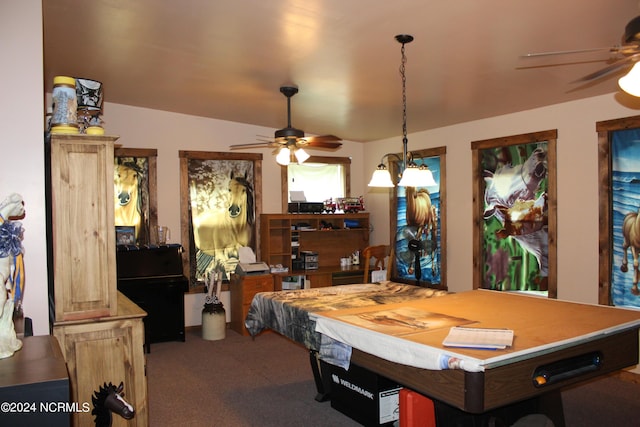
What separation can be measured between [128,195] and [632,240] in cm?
516

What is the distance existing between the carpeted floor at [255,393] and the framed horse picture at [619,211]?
0.79 m

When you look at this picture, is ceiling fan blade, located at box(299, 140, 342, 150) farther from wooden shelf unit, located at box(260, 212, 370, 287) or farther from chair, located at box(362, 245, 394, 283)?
wooden shelf unit, located at box(260, 212, 370, 287)

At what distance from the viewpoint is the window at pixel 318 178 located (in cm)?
696

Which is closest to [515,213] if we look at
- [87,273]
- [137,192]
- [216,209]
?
[216,209]

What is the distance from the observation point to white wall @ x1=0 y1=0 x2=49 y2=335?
Answer: 2514 mm

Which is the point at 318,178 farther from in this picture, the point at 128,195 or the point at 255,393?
the point at 255,393

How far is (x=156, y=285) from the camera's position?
5.56 m

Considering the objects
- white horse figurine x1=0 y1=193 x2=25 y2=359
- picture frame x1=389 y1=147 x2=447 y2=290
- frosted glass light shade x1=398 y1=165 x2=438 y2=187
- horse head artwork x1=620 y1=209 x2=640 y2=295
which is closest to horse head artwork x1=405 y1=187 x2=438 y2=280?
picture frame x1=389 y1=147 x2=447 y2=290

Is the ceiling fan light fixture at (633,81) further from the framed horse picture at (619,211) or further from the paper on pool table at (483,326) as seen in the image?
the framed horse picture at (619,211)

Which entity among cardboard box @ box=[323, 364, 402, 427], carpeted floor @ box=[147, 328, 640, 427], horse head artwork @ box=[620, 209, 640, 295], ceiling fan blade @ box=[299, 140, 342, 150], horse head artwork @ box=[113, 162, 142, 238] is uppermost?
ceiling fan blade @ box=[299, 140, 342, 150]

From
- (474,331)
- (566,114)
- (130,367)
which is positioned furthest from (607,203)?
(130,367)

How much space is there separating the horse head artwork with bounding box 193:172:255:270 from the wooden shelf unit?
23cm

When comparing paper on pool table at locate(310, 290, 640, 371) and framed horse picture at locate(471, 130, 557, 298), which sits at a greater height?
framed horse picture at locate(471, 130, 557, 298)

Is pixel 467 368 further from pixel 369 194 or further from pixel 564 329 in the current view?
pixel 369 194
